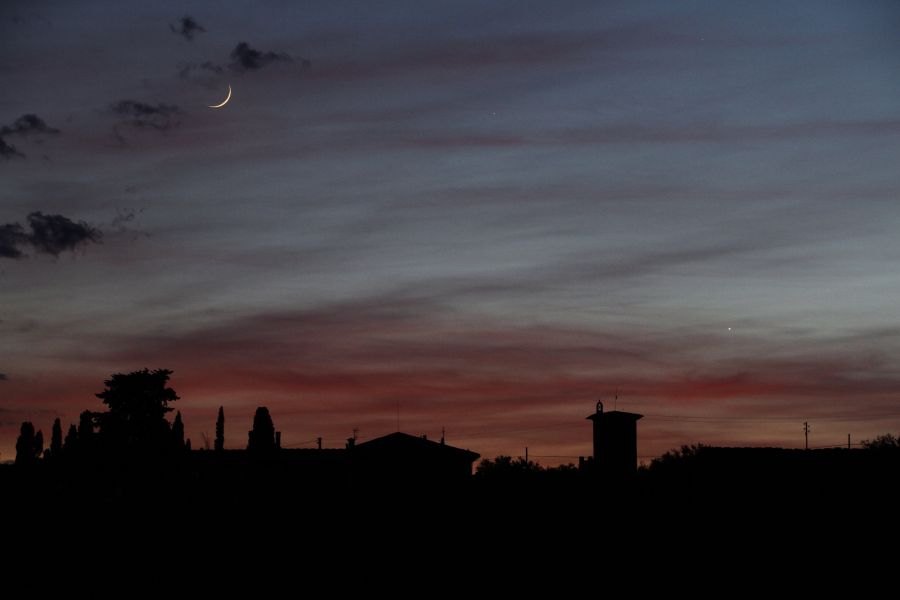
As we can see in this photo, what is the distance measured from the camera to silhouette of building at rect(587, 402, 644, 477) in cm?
7988

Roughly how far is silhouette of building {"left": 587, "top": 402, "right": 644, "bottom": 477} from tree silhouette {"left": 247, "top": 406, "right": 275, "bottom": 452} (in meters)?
31.3

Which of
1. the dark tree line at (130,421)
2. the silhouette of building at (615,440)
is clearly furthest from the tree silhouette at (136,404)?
the silhouette of building at (615,440)

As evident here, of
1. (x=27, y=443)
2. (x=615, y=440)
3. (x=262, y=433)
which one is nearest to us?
(x=262, y=433)

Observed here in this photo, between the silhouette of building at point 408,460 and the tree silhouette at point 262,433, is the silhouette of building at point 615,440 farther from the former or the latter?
the tree silhouette at point 262,433

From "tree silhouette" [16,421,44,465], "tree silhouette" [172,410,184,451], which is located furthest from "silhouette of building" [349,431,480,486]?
"tree silhouette" [16,421,44,465]

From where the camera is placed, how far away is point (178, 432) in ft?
328

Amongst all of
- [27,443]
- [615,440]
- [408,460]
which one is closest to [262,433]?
[408,460]

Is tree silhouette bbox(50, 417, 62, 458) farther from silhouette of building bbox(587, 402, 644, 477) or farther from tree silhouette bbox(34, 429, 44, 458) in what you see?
silhouette of building bbox(587, 402, 644, 477)

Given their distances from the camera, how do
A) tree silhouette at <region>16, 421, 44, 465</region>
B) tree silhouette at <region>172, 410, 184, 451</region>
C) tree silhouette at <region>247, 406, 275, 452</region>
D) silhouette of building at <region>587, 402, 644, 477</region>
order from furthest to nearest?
tree silhouette at <region>16, 421, 44, 465</region>
tree silhouette at <region>172, 410, 184, 451</region>
silhouette of building at <region>587, 402, 644, 477</region>
tree silhouette at <region>247, 406, 275, 452</region>

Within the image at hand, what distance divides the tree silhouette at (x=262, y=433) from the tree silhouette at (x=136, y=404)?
4264 centimetres

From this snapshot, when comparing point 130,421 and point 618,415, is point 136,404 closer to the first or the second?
point 130,421

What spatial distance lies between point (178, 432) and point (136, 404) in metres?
4.56

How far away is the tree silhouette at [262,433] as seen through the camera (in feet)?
173

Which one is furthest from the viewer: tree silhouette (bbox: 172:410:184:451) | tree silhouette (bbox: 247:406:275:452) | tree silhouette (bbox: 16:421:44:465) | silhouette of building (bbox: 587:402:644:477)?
tree silhouette (bbox: 16:421:44:465)
